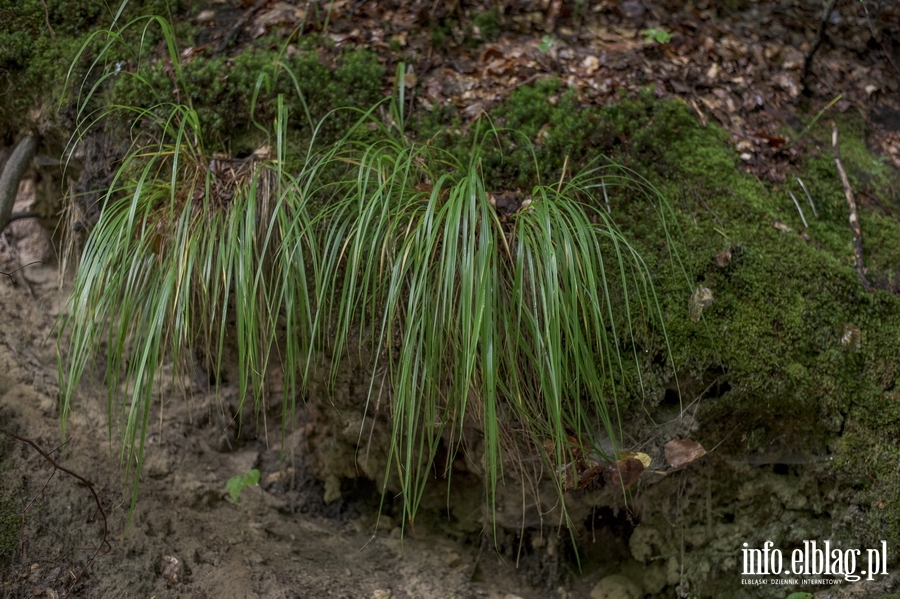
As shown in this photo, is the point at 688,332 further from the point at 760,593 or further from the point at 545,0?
the point at 545,0

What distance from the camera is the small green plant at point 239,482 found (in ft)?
7.43

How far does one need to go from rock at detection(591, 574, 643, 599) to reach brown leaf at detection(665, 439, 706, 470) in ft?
1.82

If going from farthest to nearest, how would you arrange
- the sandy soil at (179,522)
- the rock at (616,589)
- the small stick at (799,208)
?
the small stick at (799,208)
the rock at (616,589)
the sandy soil at (179,522)

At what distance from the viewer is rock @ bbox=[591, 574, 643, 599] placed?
2312 millimetres

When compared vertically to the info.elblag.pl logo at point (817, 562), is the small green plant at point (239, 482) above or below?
above

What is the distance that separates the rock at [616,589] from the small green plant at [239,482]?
1.34 m

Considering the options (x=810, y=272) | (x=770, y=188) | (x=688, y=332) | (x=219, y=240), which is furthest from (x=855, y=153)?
(x=219, y=240)

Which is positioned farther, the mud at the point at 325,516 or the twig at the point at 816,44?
the twig at the point at 816,44

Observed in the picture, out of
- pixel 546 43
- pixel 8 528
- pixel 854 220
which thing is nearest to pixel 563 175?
pixel 546 43

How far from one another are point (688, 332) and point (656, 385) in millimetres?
215

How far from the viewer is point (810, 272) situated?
229 centimetres

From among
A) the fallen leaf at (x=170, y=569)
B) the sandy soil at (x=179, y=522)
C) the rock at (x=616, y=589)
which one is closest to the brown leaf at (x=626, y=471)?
the rock at (x=616, y=589)

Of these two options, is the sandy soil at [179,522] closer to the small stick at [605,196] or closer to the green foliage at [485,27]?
the small stick at [605,196]

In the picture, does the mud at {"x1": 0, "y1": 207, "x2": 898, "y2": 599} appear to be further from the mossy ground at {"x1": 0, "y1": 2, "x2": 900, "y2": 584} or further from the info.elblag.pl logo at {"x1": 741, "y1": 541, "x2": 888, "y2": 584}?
the mossy ground at {"x1": 0, "y1": 2, "x2": 900, "y2": 584}
